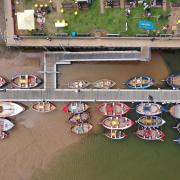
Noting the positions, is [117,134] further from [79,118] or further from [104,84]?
[104,84]

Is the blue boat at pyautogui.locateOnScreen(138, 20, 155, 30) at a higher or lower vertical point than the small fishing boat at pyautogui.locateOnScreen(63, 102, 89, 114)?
higher

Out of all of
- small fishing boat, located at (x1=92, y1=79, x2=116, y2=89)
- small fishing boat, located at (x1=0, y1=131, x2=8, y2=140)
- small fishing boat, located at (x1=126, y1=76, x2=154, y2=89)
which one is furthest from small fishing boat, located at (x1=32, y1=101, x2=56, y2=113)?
small fishing boat, located at (x1=126, y1=76, x2=154, y2=89)

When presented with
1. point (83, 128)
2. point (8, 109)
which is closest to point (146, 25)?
point (83, 128)

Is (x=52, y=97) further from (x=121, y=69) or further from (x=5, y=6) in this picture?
(x=5, y=6)

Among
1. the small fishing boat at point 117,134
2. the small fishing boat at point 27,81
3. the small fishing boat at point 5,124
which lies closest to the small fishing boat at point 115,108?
the small fishing boat at point 117,134

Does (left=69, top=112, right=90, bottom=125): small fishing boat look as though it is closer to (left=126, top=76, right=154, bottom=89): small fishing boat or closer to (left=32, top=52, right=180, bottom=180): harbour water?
(left=32, top=52, right=180, bottom=180): harbour water

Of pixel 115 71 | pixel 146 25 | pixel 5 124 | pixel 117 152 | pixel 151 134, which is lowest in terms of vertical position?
pixel 117 152

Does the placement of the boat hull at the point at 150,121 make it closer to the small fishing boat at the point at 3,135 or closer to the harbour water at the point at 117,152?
the harbour water at the point at 117,152

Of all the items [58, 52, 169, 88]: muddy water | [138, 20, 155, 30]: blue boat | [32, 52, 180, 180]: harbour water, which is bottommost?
[32, 52, 180, 180]: harbour water
